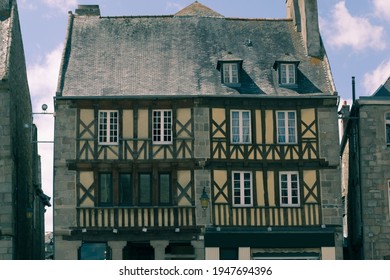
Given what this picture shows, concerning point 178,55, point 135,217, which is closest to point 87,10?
point 178,55

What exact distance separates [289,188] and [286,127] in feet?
6.76

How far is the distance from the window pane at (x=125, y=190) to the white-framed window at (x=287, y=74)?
20.5 feet

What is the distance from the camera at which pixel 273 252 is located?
108 ft

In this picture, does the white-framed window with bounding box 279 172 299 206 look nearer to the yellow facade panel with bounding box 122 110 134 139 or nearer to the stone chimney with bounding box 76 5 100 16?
the yellow facade panel with bounding box 122 110 134 139

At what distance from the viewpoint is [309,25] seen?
119 ft

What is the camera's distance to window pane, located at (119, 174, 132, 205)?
33.1m

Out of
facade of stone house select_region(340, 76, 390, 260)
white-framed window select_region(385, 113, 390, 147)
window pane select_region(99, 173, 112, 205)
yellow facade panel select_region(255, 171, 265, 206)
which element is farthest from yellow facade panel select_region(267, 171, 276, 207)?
window pane select_region(99, 173, 112, 205)

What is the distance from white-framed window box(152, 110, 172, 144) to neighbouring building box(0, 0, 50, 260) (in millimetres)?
4223

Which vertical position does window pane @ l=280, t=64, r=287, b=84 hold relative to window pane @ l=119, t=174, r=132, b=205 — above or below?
above

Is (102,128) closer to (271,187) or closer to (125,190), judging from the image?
(125,190)

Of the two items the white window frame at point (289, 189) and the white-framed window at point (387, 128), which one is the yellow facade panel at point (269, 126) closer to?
the white window frame at point (289, 189)

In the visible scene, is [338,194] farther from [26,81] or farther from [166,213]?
[26,81]

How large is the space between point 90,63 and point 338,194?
955 cm

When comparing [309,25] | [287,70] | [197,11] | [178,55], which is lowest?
[287,70]
